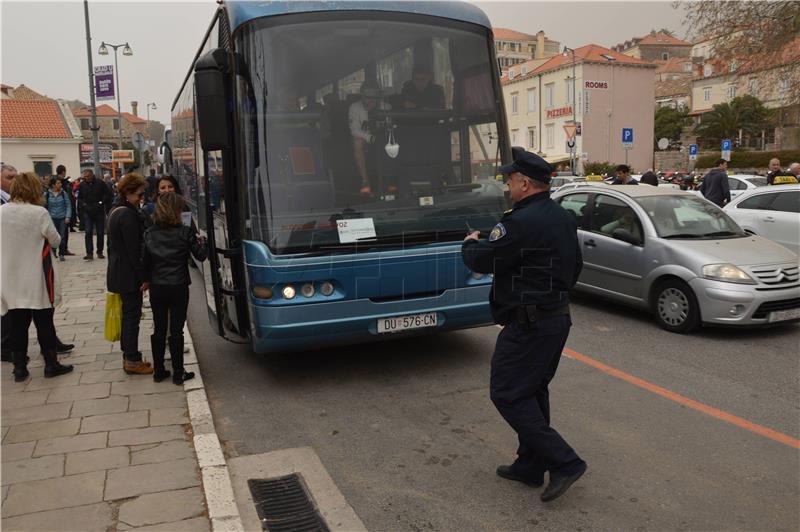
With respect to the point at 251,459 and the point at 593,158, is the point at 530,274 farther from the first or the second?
the point at 593,158

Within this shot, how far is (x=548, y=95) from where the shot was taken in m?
65.2

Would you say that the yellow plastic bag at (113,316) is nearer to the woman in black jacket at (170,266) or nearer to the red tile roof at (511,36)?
the woman in black jacket at (170,266)

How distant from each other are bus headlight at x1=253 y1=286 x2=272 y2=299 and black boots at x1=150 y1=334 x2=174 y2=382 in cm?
122

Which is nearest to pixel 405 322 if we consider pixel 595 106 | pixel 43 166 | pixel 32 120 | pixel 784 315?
pixel 784 315

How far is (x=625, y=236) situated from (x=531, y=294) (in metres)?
5.19

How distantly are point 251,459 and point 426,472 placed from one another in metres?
1.19

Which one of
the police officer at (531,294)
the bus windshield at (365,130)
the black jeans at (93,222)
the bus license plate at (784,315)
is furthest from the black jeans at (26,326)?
the black jeans at (93,222)

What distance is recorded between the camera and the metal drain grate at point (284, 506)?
3668 mm

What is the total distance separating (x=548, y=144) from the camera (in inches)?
2574

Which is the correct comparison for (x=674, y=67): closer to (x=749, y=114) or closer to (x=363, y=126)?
(x=749, y=114)

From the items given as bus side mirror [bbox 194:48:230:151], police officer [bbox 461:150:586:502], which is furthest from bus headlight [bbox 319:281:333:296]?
police officer [bbox 461:150:586:502]

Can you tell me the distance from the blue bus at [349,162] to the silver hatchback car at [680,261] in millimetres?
2850

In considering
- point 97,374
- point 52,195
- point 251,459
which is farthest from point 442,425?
point 52,195

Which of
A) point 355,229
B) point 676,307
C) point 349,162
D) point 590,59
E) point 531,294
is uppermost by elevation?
point 590,59
